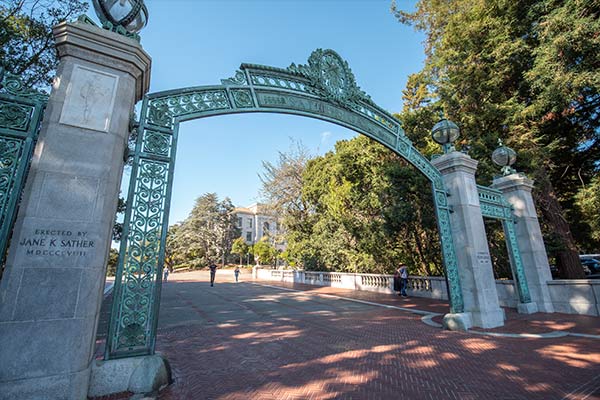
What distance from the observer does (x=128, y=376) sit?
3.56 meters

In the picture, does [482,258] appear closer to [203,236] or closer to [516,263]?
[516,263]

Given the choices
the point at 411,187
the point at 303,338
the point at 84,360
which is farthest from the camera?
the point at 411,187

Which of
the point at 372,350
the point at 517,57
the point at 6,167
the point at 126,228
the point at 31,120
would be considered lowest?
the point at 372,350

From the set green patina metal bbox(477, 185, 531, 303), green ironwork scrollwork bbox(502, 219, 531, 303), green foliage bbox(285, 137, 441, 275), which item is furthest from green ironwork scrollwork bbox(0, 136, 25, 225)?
green foliage bbox(285, 137, 441, 275)

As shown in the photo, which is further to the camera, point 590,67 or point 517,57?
point 517,57

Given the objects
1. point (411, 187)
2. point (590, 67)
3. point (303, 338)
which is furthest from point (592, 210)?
point (303, 338)

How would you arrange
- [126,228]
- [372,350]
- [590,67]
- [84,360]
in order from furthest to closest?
[590,67]
[372,350]
[126,228]
[84,360]

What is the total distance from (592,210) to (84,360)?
1709 centimetres

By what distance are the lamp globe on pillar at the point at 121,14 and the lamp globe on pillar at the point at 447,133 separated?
7839 mm

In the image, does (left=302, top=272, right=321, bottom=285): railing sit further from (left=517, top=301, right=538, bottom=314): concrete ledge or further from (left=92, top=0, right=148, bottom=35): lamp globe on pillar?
(left=92, top=0, right=148, bottom=35): lamp globe on pillar

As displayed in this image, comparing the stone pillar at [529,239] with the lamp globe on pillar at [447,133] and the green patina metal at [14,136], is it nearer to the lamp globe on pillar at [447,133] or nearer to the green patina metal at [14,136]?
the lamp globe on pillar at [447,133]

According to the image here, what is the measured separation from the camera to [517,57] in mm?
13484

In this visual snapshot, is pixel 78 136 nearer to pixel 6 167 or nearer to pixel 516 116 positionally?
pixel 6 167

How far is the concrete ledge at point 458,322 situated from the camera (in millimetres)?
6930
